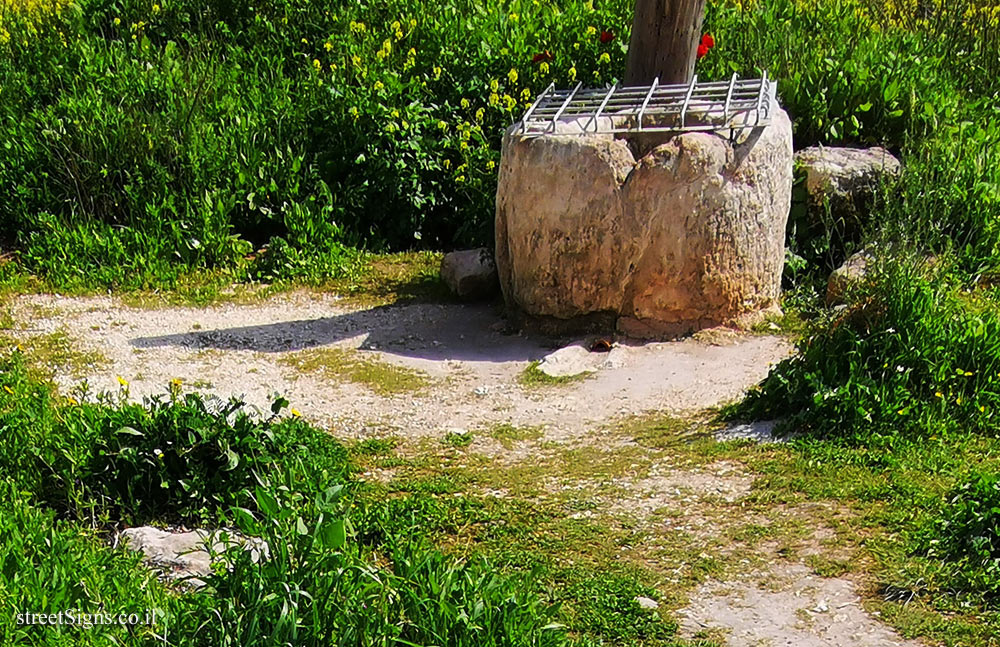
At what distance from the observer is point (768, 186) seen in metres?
7.29

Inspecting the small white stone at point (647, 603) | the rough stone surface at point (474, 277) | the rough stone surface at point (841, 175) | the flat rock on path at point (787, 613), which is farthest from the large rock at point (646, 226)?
the small white stone at point (647, 603)

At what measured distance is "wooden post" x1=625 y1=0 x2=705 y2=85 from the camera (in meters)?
8.22

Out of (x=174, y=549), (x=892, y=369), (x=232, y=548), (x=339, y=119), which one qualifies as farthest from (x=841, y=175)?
(x=232, y=548)

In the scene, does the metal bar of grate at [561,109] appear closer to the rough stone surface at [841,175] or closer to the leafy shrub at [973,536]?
the rough stone surface at [841,175]

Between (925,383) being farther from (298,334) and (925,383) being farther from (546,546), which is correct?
(298,334)

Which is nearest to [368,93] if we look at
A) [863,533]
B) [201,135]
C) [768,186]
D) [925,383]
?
[201,135]

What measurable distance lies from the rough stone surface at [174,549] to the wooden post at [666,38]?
490 cm

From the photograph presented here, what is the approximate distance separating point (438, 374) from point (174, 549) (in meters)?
2.71

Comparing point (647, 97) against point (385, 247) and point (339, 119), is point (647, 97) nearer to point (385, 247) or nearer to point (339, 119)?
point (385, 247)

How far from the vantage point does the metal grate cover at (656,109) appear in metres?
7.32

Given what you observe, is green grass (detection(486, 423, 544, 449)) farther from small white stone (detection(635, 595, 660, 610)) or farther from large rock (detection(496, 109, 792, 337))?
small white stone (detection(635, 595, 660, 610))

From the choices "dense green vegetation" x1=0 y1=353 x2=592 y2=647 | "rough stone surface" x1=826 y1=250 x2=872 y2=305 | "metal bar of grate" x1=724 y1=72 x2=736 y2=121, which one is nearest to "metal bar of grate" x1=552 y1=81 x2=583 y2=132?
"metal bar of grate" x1=724 y1=72 x2=736 y2=121

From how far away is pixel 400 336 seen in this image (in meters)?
7.70

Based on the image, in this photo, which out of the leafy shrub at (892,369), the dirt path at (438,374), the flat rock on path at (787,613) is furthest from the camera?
the leafy shrub at (892,369)
